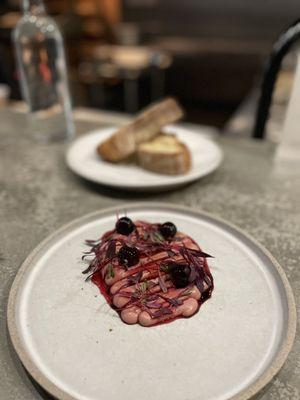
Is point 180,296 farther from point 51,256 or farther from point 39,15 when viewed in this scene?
point 39,15

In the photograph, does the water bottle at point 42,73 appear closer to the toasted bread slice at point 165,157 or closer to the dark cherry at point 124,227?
Answer: the toasted bread slice at point 165,157

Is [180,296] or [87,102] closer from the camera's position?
[180,296]

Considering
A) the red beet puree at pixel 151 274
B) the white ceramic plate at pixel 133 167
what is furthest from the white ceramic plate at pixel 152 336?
the white ceramic plate at pixel 133 167

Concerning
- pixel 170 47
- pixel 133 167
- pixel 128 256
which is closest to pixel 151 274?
pixel 128 256

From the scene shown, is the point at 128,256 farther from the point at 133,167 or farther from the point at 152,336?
the point at 133,167

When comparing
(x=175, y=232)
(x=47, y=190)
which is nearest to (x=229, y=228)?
(x=175, y=232)

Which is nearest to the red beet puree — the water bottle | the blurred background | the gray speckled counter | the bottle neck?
the gray speckled counter

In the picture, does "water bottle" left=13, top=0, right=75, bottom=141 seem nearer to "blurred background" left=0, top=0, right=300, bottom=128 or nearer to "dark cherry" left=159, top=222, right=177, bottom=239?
"dark cherry" left=159, top=222, right=177, bottom=239
